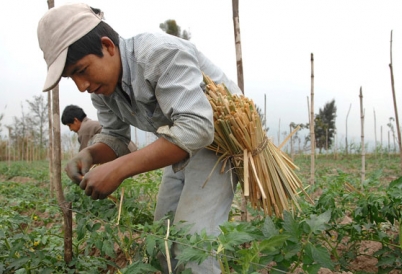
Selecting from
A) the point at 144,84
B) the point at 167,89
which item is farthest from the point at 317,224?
the point at 144,84

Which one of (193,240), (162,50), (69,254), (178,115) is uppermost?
(162,50)

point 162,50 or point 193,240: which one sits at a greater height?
point 162,50

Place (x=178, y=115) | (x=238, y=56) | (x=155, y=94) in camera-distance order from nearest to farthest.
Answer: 1. (x=178, y=115)
2. (x=155, y=94)
3. (x=238, y=56)

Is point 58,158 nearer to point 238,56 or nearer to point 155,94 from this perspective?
point 155,94

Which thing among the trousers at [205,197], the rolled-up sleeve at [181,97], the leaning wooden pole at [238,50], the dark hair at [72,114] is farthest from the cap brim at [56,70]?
the dark hair at [72,114]

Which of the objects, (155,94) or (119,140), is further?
(119,140)

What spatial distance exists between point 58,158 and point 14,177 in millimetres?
8906

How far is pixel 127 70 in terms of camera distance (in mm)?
1573

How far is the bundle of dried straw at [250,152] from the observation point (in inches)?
65.4

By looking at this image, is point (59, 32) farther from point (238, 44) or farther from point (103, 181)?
point (238, 44)

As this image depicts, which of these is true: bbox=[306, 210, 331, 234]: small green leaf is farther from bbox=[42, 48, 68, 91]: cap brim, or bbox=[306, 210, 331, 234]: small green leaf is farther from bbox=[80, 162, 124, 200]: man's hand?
bbox=[42, 48, 68, 91]: cap brim

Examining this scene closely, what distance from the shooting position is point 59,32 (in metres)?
1.41

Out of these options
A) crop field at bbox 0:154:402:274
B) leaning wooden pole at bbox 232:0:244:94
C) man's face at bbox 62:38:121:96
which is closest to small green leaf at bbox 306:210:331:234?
crop field at bbox 0:154:402:274

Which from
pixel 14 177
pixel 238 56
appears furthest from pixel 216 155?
pixel 14 177
